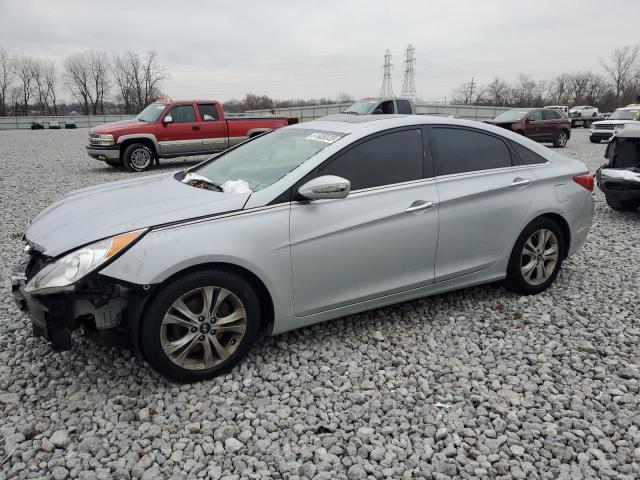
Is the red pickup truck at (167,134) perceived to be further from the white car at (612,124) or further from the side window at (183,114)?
the white car at (612,124)

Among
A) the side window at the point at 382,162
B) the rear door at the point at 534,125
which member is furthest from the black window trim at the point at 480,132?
the rear door at the point at 534,125

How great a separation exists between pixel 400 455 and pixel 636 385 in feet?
5.54

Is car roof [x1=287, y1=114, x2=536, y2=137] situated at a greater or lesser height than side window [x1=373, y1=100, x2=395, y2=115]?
lesser

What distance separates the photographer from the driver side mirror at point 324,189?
3023 mm

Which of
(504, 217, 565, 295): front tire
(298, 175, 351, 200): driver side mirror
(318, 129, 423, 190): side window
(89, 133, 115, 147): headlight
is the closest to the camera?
(298, 175, 351, 200): driver side mirror

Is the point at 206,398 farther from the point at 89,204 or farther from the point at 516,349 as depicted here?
the point at 516,349

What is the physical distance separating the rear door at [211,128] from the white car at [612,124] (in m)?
16.6

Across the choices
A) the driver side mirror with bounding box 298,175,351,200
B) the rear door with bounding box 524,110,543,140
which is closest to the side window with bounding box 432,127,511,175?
the driver side mirror with bounding box 298,175,351,200

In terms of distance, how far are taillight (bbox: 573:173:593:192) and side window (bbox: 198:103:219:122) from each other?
10.7 metres

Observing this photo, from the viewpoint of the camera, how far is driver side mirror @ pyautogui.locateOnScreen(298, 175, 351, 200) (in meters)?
3.02

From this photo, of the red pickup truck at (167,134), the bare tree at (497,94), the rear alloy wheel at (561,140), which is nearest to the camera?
the red pickup truck at (167,134)

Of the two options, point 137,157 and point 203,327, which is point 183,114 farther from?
point 203,327

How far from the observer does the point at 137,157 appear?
489 inches

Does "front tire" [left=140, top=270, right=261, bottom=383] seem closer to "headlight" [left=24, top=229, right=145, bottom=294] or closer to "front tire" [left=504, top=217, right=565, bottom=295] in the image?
"headlight" [left=24, top=229, right=145, bottom=294]
